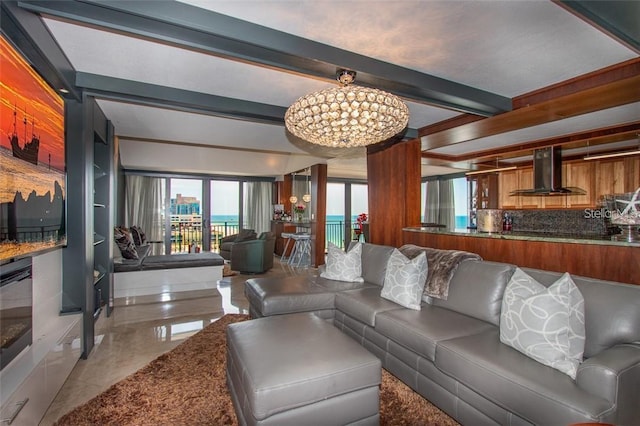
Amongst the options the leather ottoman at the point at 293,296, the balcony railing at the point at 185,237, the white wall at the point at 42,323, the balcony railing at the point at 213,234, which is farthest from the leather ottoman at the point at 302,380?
the balcony railing at the point at 185,237

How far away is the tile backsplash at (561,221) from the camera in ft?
15.6

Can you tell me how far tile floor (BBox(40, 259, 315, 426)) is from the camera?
223 cm

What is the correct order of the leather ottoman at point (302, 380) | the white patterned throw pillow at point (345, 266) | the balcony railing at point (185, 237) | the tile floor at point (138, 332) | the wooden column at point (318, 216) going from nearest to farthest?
the leather ottoman at point (302, 380), the tile floor at point (138, 332), the white patterned throw pillow at point (345, 266), the wooden column at point (318, 216), the balcony railing at point (185, 237)

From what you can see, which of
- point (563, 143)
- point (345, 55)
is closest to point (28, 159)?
point (345, 55)

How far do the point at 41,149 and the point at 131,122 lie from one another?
7.66 ft

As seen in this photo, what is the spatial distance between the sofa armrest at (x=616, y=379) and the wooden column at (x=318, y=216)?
5525 millimetres

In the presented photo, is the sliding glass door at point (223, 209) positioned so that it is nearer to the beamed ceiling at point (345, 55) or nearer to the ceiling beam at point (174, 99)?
the beamed ceiling at point (345, 55)

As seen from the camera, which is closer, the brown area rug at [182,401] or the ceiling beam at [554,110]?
the brown area rug at [182,401]

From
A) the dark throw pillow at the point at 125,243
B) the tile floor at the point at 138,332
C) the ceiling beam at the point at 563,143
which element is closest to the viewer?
the tile floor at the point at 138,332

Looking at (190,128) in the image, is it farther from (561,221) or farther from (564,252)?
(561,221)

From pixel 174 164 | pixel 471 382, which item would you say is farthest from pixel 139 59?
pixel 174 164

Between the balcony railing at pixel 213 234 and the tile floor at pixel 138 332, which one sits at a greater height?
the balcony railing at pixel 213 234

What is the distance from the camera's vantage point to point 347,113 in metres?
2.15

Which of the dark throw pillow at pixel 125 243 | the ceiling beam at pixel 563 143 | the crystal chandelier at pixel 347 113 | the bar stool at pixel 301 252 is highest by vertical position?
the ceiling beam at pixel 563 143
